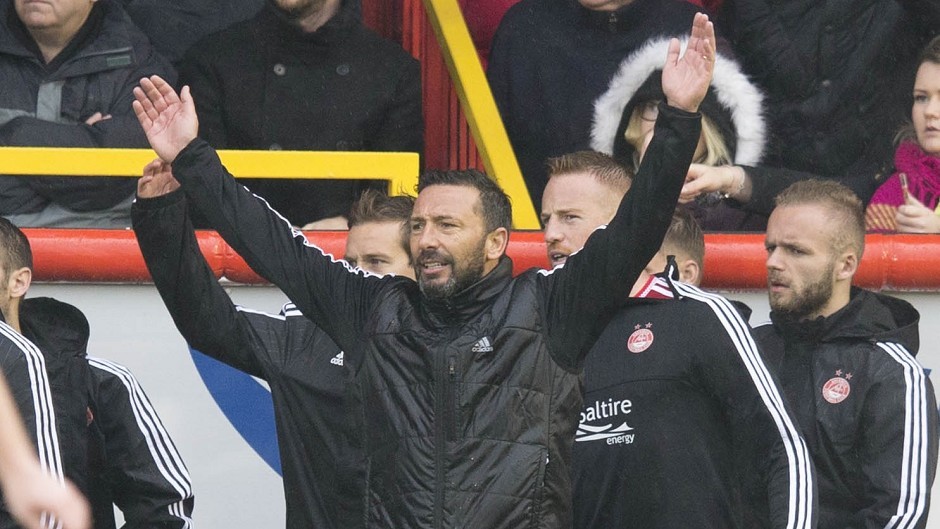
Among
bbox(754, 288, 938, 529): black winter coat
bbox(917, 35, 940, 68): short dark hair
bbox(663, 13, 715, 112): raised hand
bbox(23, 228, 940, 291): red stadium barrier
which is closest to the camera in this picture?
bbox(663, 13, 715, 112): raised hand

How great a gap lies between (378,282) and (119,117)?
1871mm

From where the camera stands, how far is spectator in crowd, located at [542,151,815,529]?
14.2 ft

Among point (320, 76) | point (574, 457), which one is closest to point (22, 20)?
point (320, 76)

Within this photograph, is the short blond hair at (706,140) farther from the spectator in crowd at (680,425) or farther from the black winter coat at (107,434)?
the black winter coat at (107,434)

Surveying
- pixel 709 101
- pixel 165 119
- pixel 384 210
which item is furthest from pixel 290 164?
pixel 709 101

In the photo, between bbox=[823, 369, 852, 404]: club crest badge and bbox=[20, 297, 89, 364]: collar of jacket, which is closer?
bbox=[823, 369, 852, 404]: club crest badge

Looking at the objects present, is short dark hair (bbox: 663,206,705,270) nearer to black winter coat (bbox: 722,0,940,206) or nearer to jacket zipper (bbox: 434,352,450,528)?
jacket zipper (bbox: 434,352,450,528)

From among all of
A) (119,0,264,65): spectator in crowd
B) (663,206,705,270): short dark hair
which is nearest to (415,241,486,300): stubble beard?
(663,206,705,270): short dark hair

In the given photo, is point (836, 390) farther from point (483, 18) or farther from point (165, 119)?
point (483, 18)

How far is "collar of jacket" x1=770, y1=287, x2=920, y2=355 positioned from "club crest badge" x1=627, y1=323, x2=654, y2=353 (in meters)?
0.54

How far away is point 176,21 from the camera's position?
659cm

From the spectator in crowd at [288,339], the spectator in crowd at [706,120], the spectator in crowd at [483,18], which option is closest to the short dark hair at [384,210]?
the spectator in crowd at [288,339]

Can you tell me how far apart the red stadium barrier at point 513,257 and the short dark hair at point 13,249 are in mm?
331

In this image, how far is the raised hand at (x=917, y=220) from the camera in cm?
548
